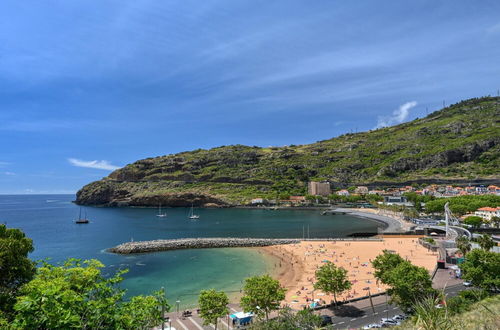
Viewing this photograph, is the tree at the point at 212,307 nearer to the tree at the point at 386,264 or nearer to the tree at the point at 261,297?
the tree at the point at 261,297

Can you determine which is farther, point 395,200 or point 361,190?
point 361,190

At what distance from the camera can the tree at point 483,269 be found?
2803 centimetres

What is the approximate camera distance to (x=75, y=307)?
10.8 metres

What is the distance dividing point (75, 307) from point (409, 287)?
24.9 metres

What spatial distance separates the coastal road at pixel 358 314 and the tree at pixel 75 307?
1812 cm

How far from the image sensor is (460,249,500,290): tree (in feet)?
92.0

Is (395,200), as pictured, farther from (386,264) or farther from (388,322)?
(388,322)

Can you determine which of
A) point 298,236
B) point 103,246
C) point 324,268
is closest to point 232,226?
point 298,236

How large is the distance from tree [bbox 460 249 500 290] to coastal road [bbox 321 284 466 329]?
3.16 meters

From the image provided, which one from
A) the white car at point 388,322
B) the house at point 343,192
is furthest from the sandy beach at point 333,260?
the house at point 343,192

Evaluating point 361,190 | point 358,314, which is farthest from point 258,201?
point 358,314

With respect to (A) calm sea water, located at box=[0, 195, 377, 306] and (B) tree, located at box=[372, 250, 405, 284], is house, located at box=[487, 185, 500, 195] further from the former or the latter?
(B) tree, located at box=[372, 250, 405, 284]

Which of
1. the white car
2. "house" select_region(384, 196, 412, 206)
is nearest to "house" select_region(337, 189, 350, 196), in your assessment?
"house" select_region(384, 196, 412, 206)

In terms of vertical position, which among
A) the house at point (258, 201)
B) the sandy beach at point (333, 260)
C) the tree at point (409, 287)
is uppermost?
the house at point (258, 201)
